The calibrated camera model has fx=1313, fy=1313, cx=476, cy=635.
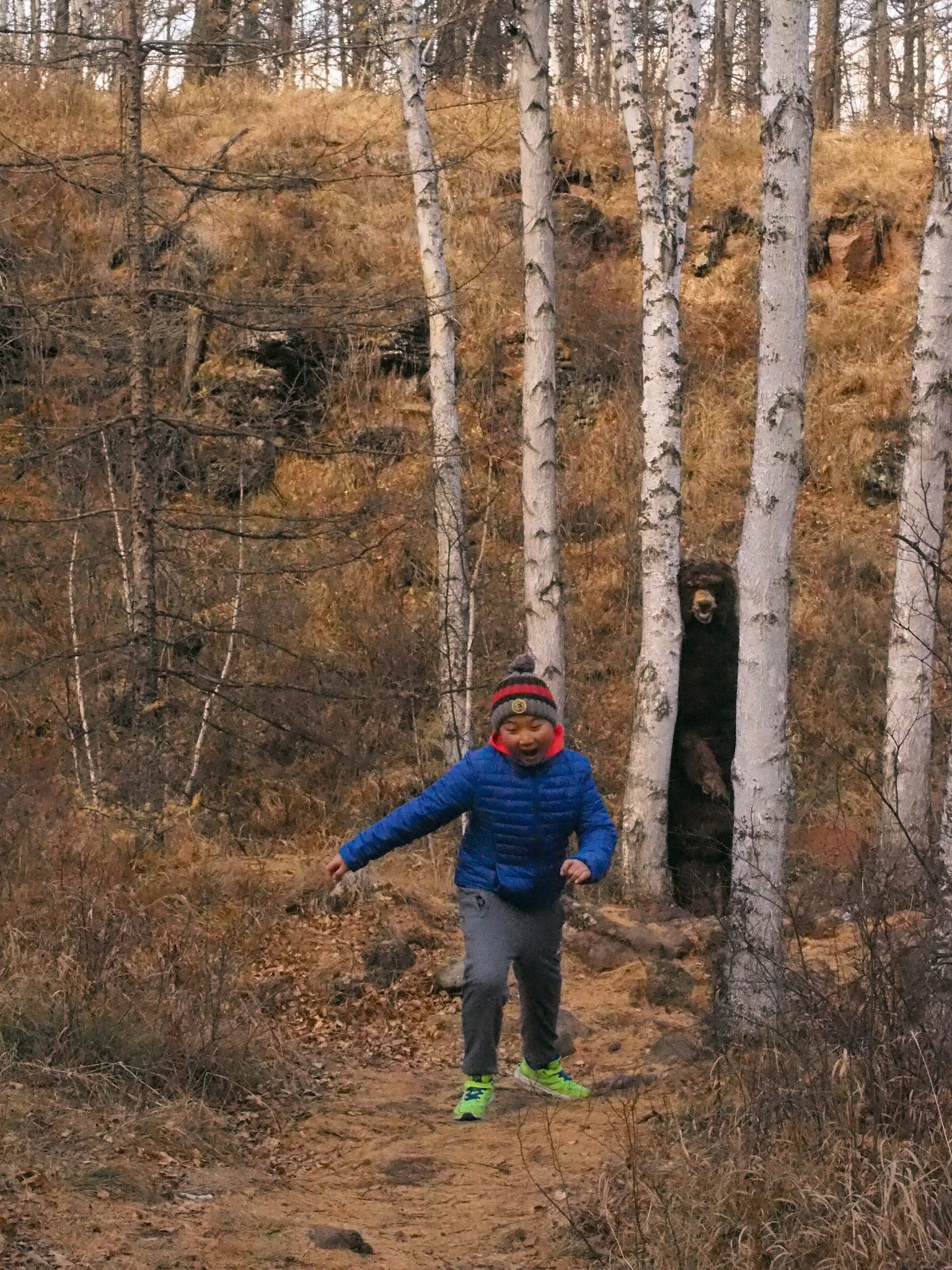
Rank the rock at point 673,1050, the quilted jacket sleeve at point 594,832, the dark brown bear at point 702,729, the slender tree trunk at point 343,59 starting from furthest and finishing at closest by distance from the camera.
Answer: the slender tree trunk at point 343,59, the dark brown bear at point 702,729, the rock at point 673,1050, the quilted jacket sleeve at point 594,832

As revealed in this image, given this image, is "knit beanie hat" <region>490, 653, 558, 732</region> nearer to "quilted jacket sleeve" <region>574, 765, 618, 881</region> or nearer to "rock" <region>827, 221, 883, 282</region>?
"quilted jacket sleeve" <region>574, 765, 618, 881</region>

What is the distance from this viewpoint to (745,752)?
19.3ft

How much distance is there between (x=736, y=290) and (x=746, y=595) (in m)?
14.4

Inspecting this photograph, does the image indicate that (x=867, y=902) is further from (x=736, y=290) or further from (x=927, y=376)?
(x=736, y=290)

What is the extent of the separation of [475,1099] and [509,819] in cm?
118

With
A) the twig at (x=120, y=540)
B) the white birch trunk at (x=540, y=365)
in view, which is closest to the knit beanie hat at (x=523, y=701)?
the white birch trunk at (x=540, y=365)

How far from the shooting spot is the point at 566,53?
28781 mm

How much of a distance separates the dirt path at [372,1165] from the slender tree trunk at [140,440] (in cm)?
252

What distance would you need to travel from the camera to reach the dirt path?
12.9 feet

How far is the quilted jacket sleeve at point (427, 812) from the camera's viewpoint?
525 cm

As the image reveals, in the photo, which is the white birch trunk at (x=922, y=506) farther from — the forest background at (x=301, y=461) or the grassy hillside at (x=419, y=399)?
the grassy hillside at (x=419, y=399)

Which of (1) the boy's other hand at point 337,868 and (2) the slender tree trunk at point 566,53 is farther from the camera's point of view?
(2) the slender tree trunk at point 566,53

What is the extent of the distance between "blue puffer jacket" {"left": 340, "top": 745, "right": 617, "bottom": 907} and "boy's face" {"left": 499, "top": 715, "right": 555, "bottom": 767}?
0.06 m

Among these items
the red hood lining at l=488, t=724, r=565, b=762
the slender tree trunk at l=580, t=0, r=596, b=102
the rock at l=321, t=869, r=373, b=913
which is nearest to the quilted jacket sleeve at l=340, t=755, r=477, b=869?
the red hood lining at l=488, t=724, r=565, b=762
